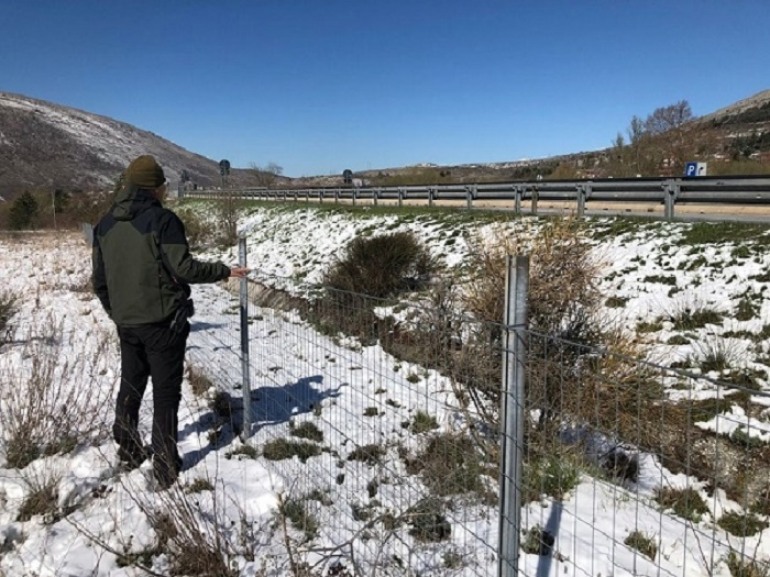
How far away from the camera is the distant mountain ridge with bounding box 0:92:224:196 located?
86000 millimetres

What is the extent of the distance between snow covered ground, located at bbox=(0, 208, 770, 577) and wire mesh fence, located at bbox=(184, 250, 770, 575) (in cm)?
2

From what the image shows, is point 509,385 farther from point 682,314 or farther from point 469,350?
point 682,314

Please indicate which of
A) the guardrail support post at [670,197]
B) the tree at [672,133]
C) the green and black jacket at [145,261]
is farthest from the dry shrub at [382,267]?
the tree at [672,133]

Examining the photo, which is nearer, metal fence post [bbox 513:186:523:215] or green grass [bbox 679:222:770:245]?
green grass [bbox 679:222:770:245]

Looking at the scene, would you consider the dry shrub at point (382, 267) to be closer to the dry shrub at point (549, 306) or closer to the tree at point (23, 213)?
the dry shrub at point (549, 306)

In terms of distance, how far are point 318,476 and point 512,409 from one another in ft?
8.03

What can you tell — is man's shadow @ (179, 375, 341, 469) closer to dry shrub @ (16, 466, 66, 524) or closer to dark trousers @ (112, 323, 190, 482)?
dark trousers @ (112, 323, 190, 482)

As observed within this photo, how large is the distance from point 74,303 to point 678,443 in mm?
9914

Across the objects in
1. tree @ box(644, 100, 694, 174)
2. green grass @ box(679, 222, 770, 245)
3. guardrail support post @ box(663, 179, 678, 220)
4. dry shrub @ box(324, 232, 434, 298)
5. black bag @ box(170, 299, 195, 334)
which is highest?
tree @ box(644, 100, 694, 174)

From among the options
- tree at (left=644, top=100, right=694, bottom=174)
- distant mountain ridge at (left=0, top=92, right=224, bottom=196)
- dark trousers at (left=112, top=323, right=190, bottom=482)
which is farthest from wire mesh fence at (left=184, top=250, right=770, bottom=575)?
distant mountain ridge at (left=0, top=92, right=224, bottom=196)

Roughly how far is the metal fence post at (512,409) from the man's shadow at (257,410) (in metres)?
2.74

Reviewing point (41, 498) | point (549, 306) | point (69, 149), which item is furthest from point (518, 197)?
point (69, 149)

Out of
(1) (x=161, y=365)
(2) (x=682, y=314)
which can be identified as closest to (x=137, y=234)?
(1) (x=161, y=365)

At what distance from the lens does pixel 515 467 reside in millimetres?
2498
